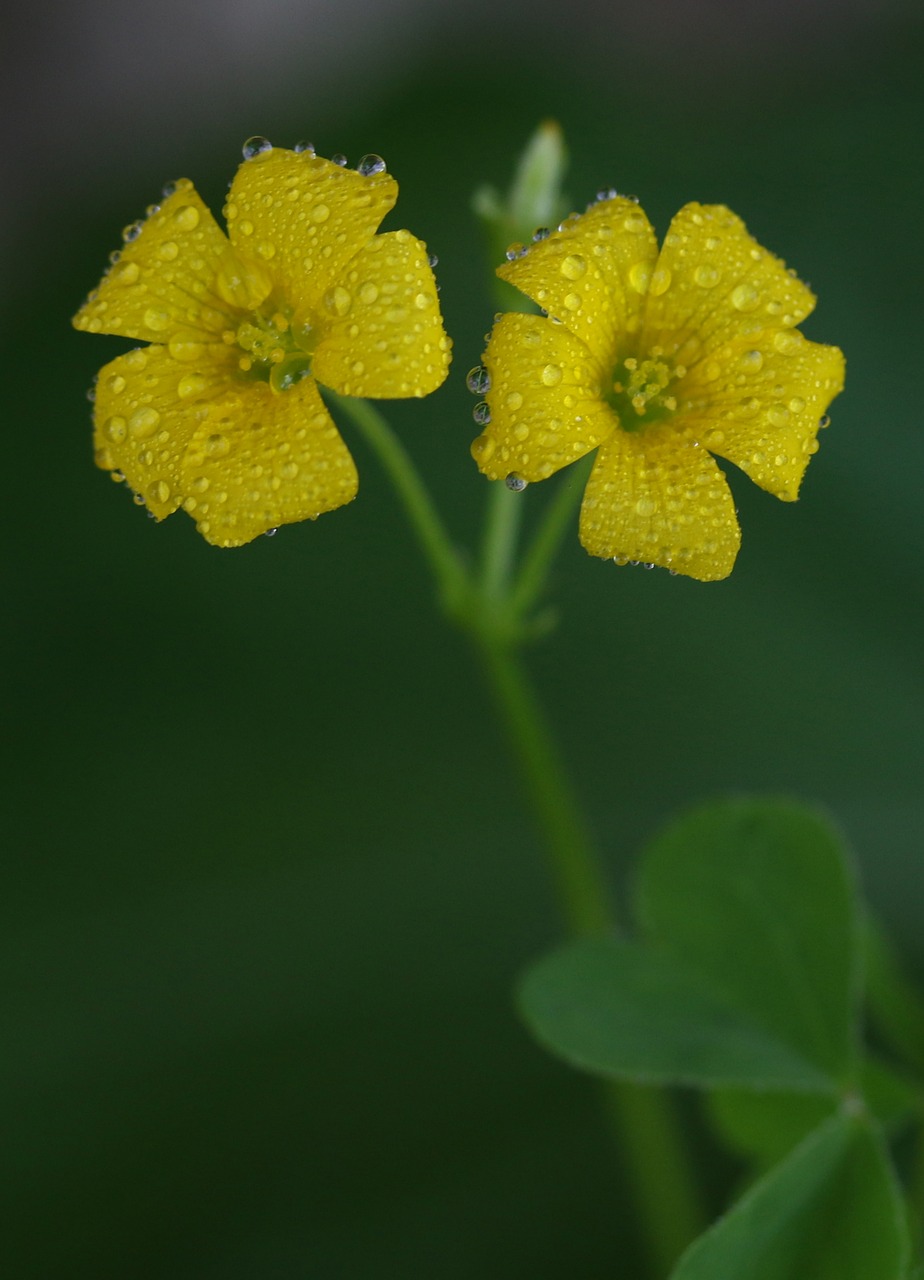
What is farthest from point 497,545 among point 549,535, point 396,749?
point 396,749

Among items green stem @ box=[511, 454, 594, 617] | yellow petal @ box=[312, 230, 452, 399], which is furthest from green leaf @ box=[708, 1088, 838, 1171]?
yellow petal @ box=[312, 230, 452, 399]

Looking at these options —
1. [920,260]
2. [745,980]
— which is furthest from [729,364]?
[920,260]

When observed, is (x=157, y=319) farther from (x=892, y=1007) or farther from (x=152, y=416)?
(x=892, y=1007)

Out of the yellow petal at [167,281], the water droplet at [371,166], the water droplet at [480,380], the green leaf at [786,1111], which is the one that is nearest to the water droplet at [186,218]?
the yellow petal at [167,281]

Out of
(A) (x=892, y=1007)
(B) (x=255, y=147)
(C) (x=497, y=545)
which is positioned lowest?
(A) (x=892, y=1007)

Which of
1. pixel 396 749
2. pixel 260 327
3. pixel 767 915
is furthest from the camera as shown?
pixel 396 749

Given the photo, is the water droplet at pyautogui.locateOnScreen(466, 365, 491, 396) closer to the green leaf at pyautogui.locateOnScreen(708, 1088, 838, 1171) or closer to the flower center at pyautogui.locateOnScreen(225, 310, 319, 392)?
the flower center at pyautogui.locateOnScreen(225, 310, 319, 392)

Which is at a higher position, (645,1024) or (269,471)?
(269,471)
